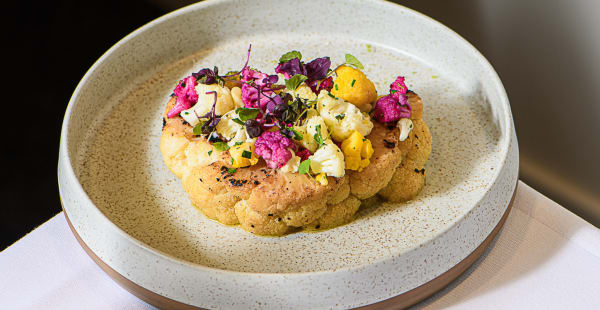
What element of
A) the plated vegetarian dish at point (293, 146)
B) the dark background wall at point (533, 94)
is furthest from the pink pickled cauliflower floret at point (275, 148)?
the dark background wall at point (533, 94)

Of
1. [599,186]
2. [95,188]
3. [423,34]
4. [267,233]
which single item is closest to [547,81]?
[599,186]

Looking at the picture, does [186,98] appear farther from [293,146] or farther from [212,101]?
[293,146]

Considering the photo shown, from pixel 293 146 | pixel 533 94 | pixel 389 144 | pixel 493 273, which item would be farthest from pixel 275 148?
pixel 533 94

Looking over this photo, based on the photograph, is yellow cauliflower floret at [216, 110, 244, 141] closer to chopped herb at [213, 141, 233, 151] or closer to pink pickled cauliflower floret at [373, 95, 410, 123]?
chopped herb at [213, 141, 233, 151]

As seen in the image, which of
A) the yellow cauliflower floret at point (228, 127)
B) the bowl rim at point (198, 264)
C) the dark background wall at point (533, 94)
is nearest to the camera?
the bowl rim at point (198, 264)

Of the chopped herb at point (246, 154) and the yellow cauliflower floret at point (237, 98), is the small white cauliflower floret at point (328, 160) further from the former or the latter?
the yellow cauliflower floret at point (237, 98)

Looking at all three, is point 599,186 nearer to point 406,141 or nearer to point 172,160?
point 406,141
